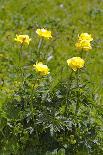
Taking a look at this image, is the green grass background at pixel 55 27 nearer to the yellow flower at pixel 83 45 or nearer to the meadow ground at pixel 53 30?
the meadow ground at pixel 53 30

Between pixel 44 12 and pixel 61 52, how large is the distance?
137 centimetres

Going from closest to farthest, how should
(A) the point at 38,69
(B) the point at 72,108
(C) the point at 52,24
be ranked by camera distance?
1. (A) the point at 38,69
2. (B) the point at 72,108
3. (C) the point at 52,24

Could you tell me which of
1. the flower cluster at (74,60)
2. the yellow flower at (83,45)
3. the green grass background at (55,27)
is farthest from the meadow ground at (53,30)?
the yellow flower at (83,45)

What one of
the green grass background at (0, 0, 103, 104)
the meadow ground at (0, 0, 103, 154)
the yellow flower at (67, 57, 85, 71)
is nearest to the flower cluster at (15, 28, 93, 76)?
the yellow flower at (67, 57, 85, 71)

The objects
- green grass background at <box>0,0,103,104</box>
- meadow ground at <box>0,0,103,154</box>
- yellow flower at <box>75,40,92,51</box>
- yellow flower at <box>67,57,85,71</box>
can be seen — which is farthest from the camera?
green grass background at <box>0,0,103,104</box>

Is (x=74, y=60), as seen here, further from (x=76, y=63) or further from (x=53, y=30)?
(x=53, y=30)

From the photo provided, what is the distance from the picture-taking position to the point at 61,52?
766cm

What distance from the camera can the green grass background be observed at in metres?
7.29

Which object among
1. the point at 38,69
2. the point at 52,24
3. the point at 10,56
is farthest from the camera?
the point at 52,24

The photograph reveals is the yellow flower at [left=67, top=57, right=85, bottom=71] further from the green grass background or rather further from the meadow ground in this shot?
the green grass background

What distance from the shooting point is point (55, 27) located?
27.6ft

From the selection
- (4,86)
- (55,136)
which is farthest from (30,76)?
(4,86)

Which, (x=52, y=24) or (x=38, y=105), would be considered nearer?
(x=38, y=105)

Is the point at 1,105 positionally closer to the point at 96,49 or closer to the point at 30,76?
the point at 30,76
